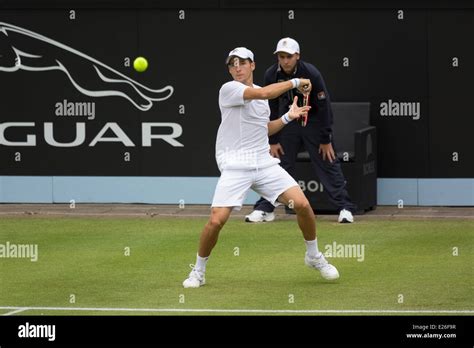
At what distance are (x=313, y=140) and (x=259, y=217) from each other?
1198mm

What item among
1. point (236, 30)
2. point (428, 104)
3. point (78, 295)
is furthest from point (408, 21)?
point (78, 295)

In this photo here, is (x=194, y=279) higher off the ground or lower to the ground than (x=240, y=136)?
lower

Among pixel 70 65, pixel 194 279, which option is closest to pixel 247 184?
pixel 194 279

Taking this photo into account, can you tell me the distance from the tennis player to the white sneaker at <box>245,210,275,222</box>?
3.96m

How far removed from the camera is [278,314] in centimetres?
1098

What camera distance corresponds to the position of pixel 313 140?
1631 cm

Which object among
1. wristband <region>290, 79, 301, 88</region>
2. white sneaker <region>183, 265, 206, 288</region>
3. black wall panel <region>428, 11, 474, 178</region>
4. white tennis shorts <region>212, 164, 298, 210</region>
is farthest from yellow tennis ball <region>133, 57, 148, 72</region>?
white sneaker <region>183, 265, 206, 288</region>

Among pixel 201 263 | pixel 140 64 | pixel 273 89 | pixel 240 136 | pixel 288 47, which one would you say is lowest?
pixel 201 263

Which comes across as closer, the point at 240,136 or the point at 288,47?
the point at 240,136

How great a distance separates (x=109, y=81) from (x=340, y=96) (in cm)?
329

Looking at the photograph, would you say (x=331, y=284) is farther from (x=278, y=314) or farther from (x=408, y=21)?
(x=408, y=21)

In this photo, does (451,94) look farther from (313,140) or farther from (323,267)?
(323,267)
